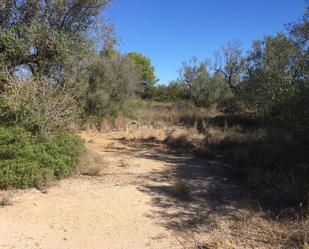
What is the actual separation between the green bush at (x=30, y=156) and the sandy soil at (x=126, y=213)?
27 cm

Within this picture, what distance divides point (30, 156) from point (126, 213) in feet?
8.05

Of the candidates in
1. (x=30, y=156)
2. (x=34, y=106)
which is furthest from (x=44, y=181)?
(x=34, y=106)

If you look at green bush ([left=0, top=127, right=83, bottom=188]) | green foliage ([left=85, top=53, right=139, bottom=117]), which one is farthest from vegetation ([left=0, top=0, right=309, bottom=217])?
green foliage ([left=85, top=53, right=139, bottom=117])

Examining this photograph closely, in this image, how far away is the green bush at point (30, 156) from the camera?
669 cm

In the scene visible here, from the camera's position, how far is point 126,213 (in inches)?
236

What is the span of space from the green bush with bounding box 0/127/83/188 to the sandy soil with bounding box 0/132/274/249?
27 centimetres

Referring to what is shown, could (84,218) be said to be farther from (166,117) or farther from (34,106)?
(166,117)

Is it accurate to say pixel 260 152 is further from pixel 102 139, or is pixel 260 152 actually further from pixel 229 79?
pixel 229 79

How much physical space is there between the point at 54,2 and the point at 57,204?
5.47 m

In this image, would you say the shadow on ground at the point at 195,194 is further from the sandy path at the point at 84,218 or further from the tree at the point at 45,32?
the tree at the point at 45,32

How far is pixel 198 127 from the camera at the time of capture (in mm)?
16547

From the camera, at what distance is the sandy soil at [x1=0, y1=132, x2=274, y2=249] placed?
4992 mm

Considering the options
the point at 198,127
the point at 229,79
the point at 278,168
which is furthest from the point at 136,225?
the point at 229,79

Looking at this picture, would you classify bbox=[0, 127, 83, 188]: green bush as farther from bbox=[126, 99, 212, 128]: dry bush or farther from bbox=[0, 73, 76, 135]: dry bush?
bbox=[126, 99, 212, 128]: dry bush
